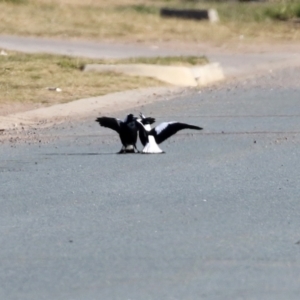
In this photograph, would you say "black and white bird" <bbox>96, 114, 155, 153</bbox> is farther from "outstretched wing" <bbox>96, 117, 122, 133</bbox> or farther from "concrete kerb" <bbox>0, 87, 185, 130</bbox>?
"concrete kerb" <bbox>0, 87, 185, 130</bbox>

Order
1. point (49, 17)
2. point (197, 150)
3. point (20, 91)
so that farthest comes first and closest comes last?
point (49, 17) < point (20, 91) < point (197, 150)

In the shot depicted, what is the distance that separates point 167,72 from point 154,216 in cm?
1011

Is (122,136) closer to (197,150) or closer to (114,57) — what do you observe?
(197,150)

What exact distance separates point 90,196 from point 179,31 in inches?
758

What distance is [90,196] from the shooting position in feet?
25.7

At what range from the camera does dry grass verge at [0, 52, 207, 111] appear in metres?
14.7

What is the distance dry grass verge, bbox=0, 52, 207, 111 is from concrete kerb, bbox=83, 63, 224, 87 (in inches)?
10.2

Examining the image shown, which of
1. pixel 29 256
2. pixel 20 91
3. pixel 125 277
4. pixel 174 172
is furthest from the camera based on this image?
pixel 20 91

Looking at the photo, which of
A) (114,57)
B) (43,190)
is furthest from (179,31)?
(43,190)

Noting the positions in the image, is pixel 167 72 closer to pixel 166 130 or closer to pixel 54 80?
pixel 54 80

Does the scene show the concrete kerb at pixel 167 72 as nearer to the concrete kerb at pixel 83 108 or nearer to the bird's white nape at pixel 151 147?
the concrete kerb at pixel 83 108

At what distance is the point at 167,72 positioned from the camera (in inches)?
668

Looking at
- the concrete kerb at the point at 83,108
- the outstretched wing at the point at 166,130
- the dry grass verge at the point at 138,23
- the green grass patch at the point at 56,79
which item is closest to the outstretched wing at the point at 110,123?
the outstretched wing at the point at 166,130

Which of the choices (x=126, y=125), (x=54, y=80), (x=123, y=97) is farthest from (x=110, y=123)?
(x=54, y=80)
